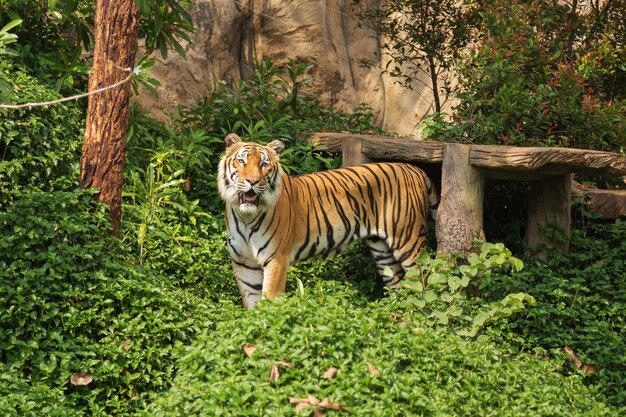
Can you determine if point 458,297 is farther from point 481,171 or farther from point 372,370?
point 372,370

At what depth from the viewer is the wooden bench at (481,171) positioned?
654 cm

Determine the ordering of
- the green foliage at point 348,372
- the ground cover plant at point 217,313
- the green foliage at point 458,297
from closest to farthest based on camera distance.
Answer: the green foliage at point 348,372 < the ground cover plant at point 217,313 < the green foliage at point 458,297

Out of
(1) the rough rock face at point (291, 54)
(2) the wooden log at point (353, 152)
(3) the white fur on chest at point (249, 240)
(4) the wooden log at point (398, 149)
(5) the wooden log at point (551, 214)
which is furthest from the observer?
(1) the rough rock face at point (291, 54)

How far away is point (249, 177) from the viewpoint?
21.7 feet

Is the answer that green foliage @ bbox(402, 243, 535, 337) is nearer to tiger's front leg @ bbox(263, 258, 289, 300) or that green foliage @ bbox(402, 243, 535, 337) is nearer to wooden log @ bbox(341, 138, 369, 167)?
tiger's front leg @ bbox(263, 258, 289, 300)

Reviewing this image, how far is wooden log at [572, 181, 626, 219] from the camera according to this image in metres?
8.05

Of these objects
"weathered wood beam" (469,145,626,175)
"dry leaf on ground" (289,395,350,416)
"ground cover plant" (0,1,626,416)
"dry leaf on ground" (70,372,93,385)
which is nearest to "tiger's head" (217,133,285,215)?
"ground cover plant" (0,1,626,416)

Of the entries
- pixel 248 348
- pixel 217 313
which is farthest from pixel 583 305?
pixel 248 348

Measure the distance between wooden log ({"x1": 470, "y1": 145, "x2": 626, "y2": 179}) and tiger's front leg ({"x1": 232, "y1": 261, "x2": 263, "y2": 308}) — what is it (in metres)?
1.75

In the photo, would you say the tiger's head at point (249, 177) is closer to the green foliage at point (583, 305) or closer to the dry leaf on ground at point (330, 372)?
the green foliage at point (583, 305)

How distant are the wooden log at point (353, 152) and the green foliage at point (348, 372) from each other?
2589mm

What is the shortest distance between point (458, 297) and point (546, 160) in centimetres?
112

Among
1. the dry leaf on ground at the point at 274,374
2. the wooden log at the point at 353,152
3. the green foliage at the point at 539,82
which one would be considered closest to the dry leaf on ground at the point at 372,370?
the dry leaf on ground at the point at 274,374

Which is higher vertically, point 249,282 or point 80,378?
point 249,282
